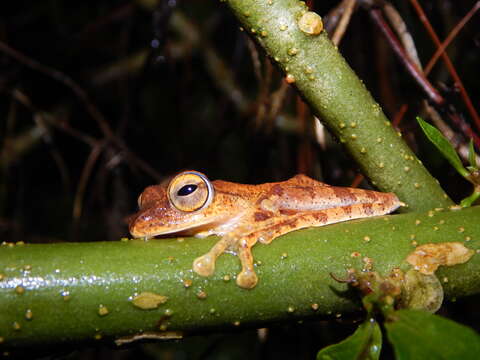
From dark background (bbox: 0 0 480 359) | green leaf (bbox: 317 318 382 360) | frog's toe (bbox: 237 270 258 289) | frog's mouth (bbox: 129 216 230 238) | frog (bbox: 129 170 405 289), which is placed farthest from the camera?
dark background (bbox: 0 0 480 359)

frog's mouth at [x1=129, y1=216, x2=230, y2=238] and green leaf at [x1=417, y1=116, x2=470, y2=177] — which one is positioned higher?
frog's mouth at [x1=129, y1=216, x2=230, y2=238]

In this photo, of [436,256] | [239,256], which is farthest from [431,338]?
[239,256]

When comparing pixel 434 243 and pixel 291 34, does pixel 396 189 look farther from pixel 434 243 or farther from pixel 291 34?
pixel 291 34

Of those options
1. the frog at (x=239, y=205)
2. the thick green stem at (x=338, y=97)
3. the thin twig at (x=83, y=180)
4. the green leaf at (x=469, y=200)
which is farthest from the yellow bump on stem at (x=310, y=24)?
the thin twig at (x=83, y=180)

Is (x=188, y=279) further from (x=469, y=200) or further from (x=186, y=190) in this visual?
(x=469, y=200)

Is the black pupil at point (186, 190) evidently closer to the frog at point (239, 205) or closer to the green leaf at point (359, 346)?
the frog at point (239, 205)

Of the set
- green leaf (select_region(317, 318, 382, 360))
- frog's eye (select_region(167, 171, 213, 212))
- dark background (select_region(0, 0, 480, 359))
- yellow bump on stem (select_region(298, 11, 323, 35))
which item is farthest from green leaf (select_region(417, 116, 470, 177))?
dark background (select_region(0, 0, 480, 359))

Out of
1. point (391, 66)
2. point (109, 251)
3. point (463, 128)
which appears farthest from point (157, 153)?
point (109, 251)

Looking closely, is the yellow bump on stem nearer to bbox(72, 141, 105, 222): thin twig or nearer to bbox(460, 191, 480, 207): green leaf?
bbox(460, 191, 480, 207): green leaf

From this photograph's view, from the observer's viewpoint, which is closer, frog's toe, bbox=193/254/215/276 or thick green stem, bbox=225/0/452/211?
frog's toe, bbox=193/254/215/276
